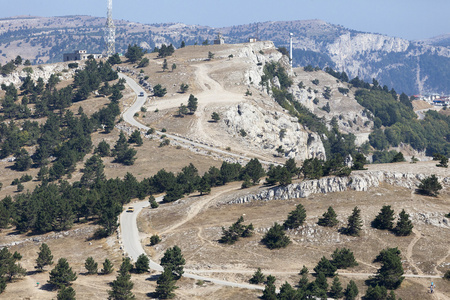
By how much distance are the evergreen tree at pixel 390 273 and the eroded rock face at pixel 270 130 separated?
106429 mm

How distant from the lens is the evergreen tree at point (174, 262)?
245 feet

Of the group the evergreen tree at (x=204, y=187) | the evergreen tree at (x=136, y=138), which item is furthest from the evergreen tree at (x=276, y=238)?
the evergreen tree at (x=136, y=138)

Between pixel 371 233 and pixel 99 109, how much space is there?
435ft

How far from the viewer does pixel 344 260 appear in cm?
7494

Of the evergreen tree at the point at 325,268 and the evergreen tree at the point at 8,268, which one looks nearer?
the evergreen tree at the point at 325,268

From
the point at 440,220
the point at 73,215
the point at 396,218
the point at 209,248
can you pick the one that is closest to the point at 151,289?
the point at 209,248

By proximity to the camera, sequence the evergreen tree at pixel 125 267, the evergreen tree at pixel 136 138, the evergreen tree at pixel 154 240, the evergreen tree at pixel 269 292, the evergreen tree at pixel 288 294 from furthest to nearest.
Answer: the evergreen tree at pixel 136 138 → the evergreen tree at pixel 154 240 → the evergreen tree at pixel 125 267 → the evergreen tree at pixel 269 292 → the evergreen tree at pixel 288 294

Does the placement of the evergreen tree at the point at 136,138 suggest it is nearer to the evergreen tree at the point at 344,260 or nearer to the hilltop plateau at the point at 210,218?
the hilltop plateau at the point at 210,218

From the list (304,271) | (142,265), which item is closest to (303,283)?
(304,271)

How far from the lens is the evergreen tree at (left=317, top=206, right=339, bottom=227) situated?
84250mm

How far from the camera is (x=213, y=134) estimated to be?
570 ft

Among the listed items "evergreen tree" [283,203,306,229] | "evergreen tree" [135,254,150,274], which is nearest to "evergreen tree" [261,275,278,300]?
"evergreen tree" [283,203,306,229]

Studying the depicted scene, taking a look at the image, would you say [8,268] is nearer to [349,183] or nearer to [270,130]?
[349,183]

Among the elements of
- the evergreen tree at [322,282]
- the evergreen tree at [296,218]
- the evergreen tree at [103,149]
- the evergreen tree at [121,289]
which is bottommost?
the evergreen tree at [103,149]
